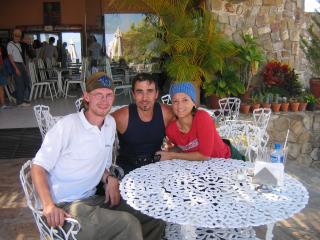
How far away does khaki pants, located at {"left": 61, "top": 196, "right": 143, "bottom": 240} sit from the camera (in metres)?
1.64

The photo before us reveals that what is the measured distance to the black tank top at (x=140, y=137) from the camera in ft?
7.59

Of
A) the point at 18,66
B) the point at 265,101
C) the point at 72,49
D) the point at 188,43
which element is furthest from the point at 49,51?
the point at 265,101

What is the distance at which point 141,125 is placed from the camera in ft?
7.61

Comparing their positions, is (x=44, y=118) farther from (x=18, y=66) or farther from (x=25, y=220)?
(x=18, y=66)

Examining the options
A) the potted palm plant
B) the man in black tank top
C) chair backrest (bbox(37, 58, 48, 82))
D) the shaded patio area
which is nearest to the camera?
the man in black tank top

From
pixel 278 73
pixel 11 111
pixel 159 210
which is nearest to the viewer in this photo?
pixel 159 210

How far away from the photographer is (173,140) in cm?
235

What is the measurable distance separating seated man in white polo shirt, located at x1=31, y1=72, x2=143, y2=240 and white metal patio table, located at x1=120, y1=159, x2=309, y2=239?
0.15 meters

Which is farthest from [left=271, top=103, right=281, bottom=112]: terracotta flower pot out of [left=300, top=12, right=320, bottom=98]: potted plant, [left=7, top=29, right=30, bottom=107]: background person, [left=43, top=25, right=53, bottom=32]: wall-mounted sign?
[left=43, top=25, right=53, bottom=32]: wall-mounted sign

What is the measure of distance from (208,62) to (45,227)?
434 centimetres

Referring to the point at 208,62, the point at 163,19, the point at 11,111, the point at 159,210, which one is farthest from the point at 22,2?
the point at 159,210

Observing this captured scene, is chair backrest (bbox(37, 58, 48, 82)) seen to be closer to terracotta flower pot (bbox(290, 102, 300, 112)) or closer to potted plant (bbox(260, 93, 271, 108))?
potted plant (bbox(260, 93, 271, 108))

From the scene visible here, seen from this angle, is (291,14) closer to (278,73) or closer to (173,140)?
(278,73)

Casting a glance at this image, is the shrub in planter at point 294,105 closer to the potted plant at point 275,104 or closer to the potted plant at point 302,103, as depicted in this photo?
the potted plant at point 302,103
